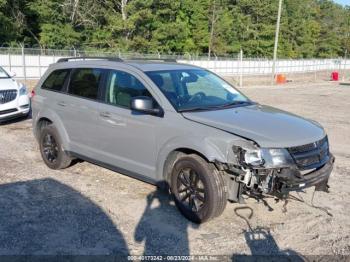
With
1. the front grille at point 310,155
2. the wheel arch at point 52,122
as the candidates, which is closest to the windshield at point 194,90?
the front grille at point 310,155

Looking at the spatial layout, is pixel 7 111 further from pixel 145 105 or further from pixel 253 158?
pixel 253 158

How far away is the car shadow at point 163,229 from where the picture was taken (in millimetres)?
4234

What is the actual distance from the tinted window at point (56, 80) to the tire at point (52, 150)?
25.0 inches

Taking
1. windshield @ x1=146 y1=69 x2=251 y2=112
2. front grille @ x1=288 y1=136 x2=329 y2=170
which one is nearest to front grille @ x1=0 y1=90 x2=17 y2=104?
windshield @ x1=146 y1=69 x2=251 y2=112

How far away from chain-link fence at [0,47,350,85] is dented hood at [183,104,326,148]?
6.81 feet

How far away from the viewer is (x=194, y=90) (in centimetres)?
557

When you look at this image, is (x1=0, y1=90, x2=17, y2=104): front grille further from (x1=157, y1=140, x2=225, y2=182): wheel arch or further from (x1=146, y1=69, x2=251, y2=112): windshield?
(x1=157, y1=140, x2=225, y2=182): wheel arch

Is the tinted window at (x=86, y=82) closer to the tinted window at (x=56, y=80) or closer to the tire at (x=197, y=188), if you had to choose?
the tinted window at (x=56, y=80)

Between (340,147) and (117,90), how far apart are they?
545 cm

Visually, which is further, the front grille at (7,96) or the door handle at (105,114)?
the front grille at (7,96)

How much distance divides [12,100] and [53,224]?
250 inches

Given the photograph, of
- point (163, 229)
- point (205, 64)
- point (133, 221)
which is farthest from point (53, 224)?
point (205, 64)

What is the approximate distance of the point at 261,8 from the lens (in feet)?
229

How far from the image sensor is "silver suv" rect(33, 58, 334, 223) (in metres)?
4.42
